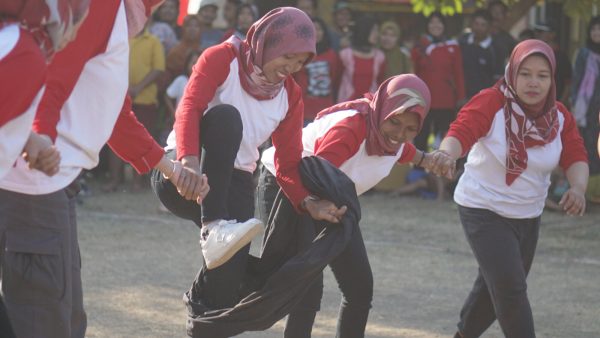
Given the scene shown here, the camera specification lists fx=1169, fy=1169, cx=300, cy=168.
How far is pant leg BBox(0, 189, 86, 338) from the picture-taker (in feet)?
13.1

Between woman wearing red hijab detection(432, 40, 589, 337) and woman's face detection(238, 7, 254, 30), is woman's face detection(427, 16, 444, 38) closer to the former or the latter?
woman's face detection(238, 7, 254, 30)

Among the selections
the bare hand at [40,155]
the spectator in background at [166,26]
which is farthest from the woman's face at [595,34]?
the bare hand at [40,155]

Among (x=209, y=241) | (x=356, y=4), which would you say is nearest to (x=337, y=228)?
(x=209, y=241)

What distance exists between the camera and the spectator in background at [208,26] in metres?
13.8

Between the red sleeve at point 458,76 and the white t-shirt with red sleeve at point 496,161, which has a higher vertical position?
the white t-shirt with red sleeve at point 496,161

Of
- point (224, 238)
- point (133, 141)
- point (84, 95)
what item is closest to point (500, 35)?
point (224, 238)

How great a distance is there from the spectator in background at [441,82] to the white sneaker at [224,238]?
8.64m

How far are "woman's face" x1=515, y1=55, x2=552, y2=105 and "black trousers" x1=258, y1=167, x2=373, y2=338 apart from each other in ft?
3.83

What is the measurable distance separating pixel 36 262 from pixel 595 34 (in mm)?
9985

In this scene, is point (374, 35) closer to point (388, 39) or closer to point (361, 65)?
point (388, 39)

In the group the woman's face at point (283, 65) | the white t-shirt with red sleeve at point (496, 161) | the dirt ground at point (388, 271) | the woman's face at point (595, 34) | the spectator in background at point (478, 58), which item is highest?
the woman's face at point (283, 65)

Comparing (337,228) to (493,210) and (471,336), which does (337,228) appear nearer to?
(493,210)

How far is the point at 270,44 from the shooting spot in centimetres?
520

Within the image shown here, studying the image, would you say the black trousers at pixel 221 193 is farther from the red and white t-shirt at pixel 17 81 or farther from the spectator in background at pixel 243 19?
the spectator in background at pixel 243 19
